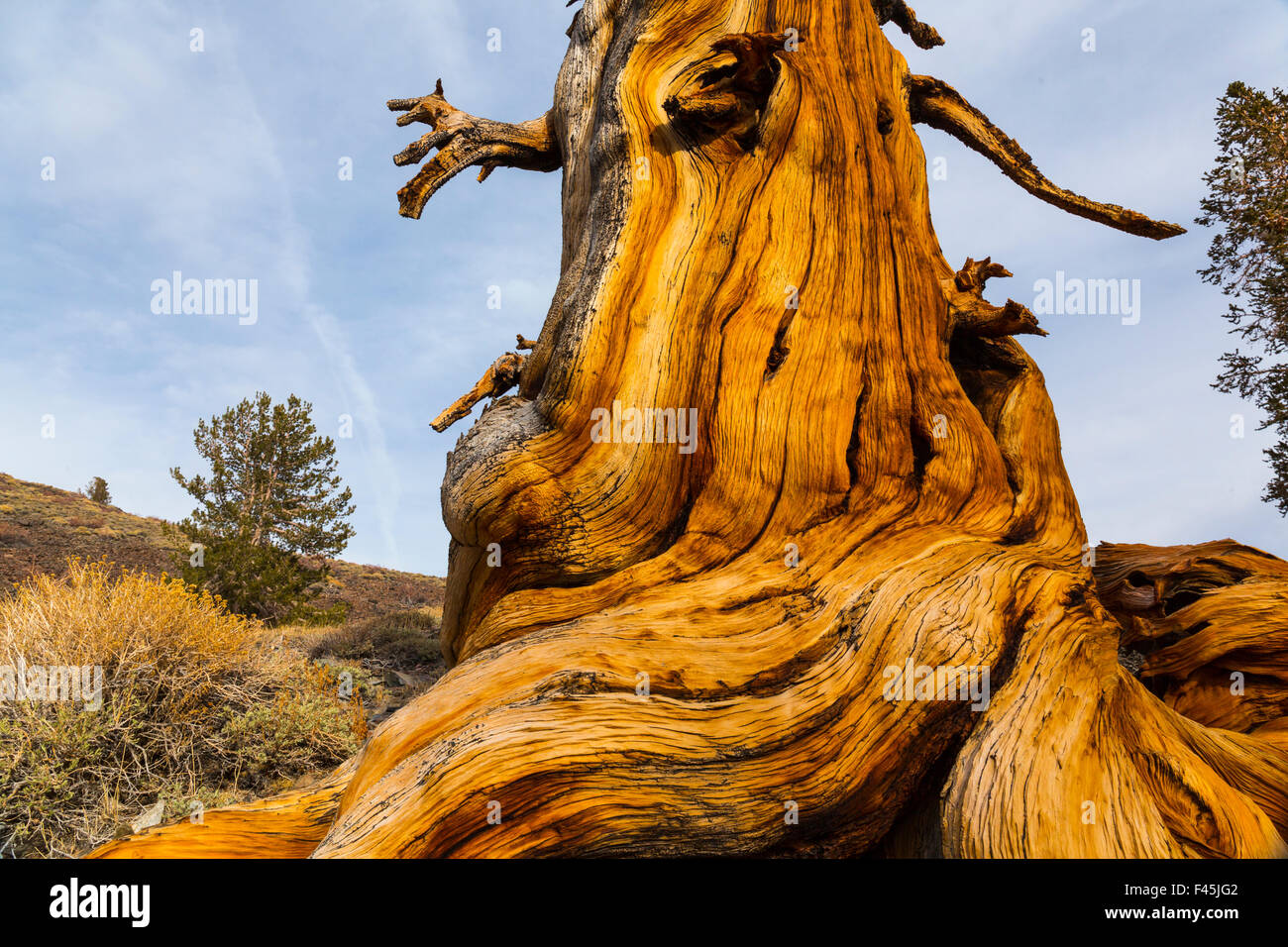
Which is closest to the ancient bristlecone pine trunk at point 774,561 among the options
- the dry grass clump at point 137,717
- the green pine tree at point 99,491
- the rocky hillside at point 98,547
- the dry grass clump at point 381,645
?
the dry grass clump at point 137,717

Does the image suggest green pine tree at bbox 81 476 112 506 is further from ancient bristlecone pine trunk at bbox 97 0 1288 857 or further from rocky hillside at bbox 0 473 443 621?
ancient bristlecone pine trunk at bbox 97 0 1288 857

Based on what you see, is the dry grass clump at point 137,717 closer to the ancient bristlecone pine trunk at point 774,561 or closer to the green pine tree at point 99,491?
the ancient bristlecone pine trunk at point 774,561

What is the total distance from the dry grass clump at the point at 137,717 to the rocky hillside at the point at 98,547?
7.34 m

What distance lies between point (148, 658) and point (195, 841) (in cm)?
387

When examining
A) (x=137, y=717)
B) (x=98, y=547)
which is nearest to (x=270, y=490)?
(x=98, y=547)

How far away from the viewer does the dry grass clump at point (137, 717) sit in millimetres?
4750

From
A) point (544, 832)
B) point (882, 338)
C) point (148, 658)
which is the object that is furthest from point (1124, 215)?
point (148, 658)

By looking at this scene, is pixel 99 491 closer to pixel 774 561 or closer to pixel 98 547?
pixel 98 547

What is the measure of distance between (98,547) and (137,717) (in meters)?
15.7

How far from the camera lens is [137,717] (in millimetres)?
5434

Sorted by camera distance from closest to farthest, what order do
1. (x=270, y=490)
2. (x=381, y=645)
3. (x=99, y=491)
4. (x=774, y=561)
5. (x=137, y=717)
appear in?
(x=774, y=561) < (x=137, y=717) < (x=381, y=645) < (x=270, y=490) < (x=99, y=491)

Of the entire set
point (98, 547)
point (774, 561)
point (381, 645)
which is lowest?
point (381, 645)

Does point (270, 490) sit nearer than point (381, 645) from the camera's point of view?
No

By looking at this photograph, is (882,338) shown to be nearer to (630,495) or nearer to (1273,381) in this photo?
(630,495)
